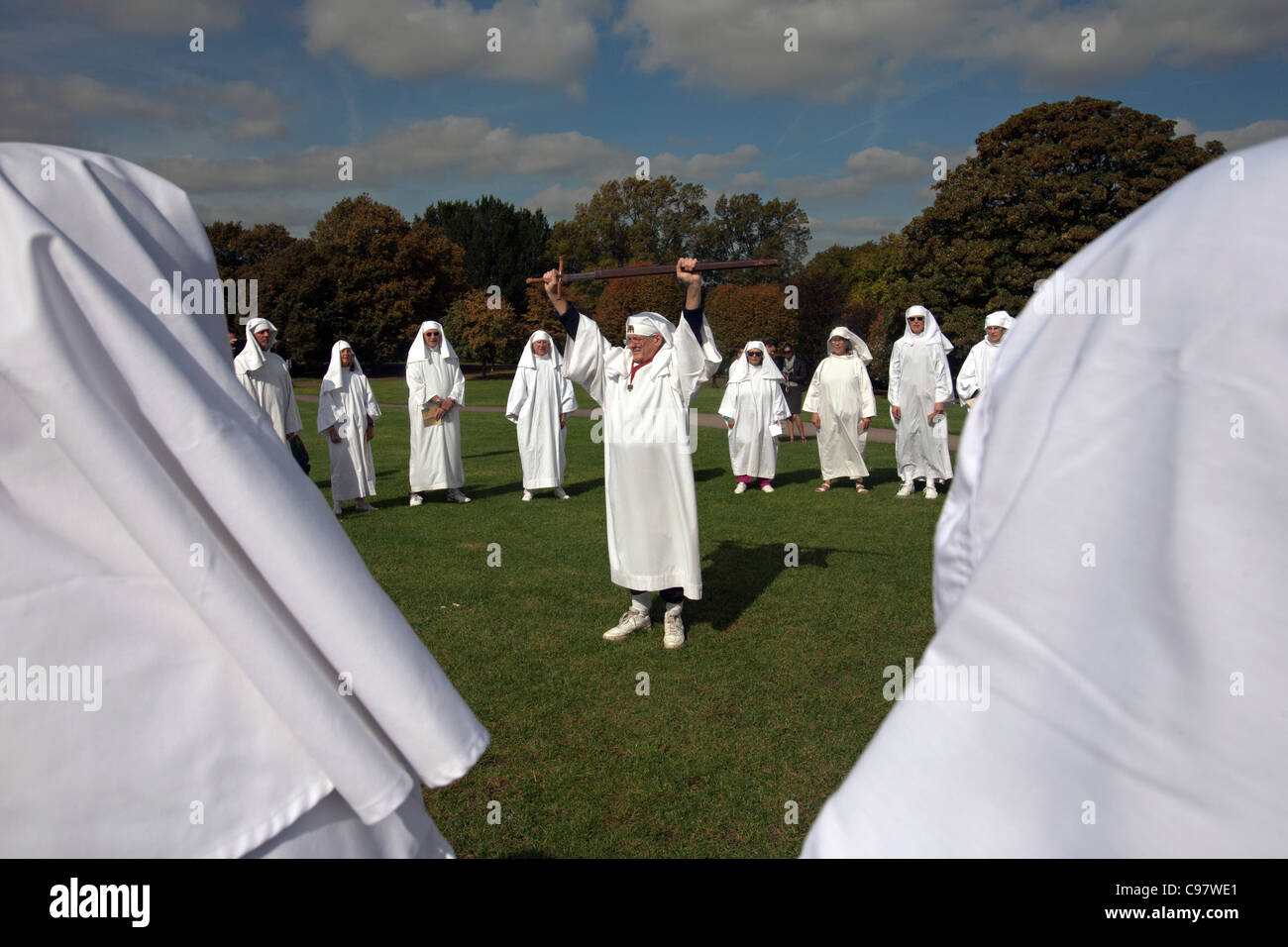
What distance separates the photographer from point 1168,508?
80 centimetres

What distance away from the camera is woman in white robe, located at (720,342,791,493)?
547 inches

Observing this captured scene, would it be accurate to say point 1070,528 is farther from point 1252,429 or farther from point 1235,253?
point 1235,253

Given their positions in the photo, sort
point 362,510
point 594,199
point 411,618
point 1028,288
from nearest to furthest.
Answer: point 411,618, point 362,510, point 1028,288, point 594,199

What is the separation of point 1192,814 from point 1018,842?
148 mm

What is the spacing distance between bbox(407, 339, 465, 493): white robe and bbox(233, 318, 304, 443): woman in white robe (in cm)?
176

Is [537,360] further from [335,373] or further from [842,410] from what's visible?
→ [842,410]

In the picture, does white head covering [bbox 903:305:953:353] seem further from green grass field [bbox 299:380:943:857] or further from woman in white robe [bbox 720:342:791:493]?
green grass field [bbox 299:380:943:857]

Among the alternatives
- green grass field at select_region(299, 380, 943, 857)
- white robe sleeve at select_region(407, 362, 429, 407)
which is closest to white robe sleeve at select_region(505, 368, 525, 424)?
white robe sleeve at select_region(407, 362, 429, 407)

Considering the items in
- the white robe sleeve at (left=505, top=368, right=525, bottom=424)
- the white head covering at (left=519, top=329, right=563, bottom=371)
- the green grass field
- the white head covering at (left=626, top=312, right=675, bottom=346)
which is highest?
the white head covering at (left=519, top=329, right=563, bottom=371)

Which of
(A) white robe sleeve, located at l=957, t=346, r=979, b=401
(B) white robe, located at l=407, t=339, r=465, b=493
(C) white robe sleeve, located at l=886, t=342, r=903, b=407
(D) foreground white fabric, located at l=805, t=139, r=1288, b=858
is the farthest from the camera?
(C) white robe sleeve, located at l=886, t=342, r=903, b=407

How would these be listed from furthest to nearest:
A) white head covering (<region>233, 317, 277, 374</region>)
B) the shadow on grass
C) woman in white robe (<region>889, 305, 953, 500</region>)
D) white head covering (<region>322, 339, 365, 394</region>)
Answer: woman in white robe (<region>889, 305, 953, 500</region>) → white head covering (<region>322, 339, 365, 394</region>) → white head covering (<region>233, 317, 277, 374</region>) → the shadow on grass

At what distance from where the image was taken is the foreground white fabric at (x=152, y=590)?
110 cm

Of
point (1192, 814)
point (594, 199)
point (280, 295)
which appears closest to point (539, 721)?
point (1192, 814)

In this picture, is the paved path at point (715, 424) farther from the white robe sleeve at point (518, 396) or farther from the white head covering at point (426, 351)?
the white head covering at point (426, 351)
